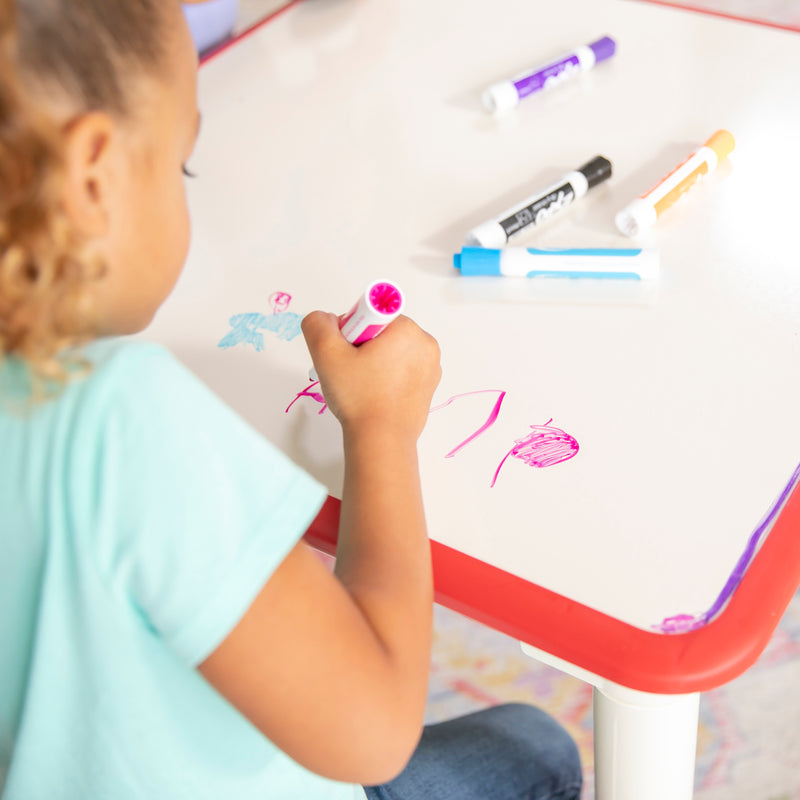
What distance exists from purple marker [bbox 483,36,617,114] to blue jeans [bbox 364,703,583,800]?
0.49 m

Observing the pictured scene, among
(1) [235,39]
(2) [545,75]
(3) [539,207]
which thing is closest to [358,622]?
(3) [539,207]

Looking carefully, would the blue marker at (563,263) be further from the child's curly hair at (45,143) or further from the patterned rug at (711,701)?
the patterned rug at (711,701)

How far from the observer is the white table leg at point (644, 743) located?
0.46 metres

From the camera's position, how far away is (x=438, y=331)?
0.59 m

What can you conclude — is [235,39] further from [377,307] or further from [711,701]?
[711,701]

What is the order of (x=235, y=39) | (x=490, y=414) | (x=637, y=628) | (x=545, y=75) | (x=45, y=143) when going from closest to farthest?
(x=45, y=143)
(x=637, y=628)
(x=490, y=414)
(x=545, y=75)
(x=235, y=39)

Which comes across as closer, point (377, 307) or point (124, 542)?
point (124, 542)

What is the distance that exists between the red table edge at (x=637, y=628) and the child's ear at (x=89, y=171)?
23cm

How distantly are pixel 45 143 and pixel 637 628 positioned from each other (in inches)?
13.0

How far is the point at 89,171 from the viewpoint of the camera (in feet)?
1.14

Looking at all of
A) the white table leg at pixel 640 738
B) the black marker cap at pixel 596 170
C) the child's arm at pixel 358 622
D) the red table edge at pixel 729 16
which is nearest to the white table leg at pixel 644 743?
the white table leg at pixel 640 738

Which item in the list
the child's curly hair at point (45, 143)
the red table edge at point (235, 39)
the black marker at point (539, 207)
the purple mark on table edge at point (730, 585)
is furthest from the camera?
the red table edge at point (235, 39)

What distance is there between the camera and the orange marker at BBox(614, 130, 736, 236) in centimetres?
63

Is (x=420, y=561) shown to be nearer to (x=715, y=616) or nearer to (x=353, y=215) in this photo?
(x=715, y=616)
